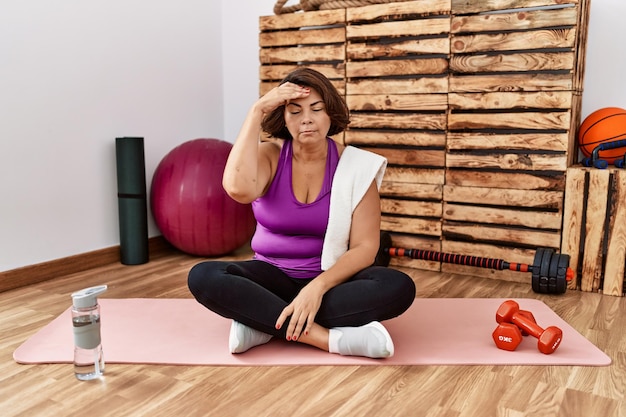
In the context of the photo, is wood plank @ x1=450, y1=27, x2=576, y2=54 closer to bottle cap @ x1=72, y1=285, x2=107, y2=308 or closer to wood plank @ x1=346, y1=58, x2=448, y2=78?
wood plank @ x1=346, y1=58, x2=448, y2=78

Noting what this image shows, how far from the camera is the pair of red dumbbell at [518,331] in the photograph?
1837 millimetres

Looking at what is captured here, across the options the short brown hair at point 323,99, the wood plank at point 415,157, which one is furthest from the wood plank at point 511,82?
the short brown hair at point 323,99

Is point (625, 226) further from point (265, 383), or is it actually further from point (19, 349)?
point (19, 349)

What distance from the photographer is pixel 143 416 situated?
4.80ft

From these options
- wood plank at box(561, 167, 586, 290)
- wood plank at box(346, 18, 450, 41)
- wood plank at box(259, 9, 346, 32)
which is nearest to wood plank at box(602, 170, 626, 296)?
wood plank at box(561, 167, 586, 290)

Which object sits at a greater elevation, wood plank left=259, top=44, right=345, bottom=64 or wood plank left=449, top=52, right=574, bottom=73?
wood plank left=259, top=44, right=345, bottom=64

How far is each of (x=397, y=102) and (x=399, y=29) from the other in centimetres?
36

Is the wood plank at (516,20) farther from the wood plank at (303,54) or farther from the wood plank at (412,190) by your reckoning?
the wood plank at (412,190)

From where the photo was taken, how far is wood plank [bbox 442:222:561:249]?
9.00 feet

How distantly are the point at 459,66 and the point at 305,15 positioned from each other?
0.94 metres

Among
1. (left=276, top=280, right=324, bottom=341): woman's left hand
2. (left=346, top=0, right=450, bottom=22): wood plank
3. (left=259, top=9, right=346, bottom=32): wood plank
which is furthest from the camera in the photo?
(left=259, top=9, right=346, bottom=32): wood plank

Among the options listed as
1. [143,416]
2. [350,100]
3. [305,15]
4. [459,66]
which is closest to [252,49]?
[305,15]

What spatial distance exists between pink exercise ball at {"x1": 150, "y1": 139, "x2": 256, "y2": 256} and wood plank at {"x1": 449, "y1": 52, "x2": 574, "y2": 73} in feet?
4.26

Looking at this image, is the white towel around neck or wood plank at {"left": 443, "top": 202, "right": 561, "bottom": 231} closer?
the white towel around neck
